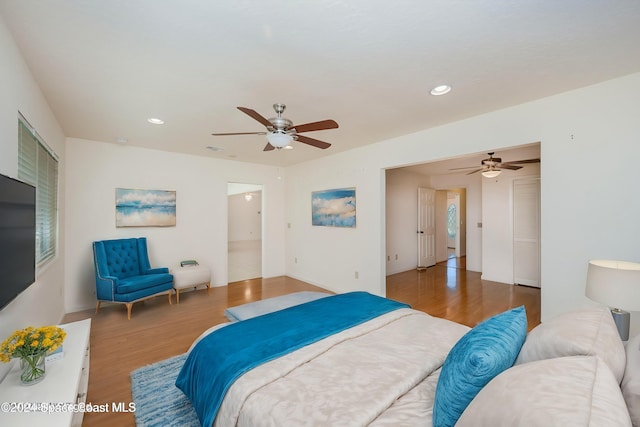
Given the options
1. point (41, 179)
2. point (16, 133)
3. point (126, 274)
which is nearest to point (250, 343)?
point (16, 133)

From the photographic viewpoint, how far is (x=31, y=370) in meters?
1.47

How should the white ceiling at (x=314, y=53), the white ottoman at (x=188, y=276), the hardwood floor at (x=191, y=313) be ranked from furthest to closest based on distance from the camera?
the white ottoman at (x=188, y=276) < the hardwood floor at (x=191, y=313) < the white ceiling at (x=314, y=53)

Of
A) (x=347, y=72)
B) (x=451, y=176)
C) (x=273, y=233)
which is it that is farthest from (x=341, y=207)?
(x=451, y=176)

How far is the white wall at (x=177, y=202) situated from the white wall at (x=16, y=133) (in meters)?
0.88

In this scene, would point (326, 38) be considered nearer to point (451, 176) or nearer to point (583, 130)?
point (583, 130)

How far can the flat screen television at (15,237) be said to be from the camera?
141cm

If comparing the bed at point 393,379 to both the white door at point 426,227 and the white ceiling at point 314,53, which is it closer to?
the white ceiling at point 314,53

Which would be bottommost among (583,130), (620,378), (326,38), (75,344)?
(75,344)

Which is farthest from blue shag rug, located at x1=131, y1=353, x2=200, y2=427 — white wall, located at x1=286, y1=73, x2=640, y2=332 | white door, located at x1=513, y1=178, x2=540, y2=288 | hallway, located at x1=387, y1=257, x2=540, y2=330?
white door, located at x1=513, y1=178, x2=540, y2=288

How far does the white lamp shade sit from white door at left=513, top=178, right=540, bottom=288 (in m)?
3.71

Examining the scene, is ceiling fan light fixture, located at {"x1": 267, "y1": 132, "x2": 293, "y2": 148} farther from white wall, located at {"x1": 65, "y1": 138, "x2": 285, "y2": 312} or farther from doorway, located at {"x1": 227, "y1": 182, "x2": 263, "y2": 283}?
doorway, located at {"x1": 227, "y1": 182, "x2": 263, "y2": 283}

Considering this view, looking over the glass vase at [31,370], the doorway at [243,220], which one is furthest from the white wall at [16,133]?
the doorway at [243,220]

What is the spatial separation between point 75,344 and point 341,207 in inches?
152

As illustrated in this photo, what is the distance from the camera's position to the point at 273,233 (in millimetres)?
6211
